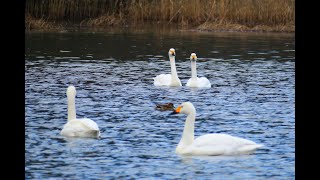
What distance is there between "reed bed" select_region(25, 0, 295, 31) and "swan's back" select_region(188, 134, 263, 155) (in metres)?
22.8

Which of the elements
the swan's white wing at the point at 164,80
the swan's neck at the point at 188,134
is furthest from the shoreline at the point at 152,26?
the swan's neck at the point at 188,134

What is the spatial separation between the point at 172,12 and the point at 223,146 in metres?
25.3

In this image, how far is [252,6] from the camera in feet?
117

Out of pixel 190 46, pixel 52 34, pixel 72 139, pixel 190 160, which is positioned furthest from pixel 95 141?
pixel 52 34

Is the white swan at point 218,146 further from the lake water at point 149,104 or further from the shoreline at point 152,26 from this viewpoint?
the shoreline at point 152,26

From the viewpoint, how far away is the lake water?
12.1 meters

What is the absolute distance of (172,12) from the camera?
3781 cm

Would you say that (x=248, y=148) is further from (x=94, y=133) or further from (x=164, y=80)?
(x=164, y=80)

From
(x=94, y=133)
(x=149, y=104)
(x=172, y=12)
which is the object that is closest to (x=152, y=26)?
(x=172, y=12)

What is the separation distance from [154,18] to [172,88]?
17.8 m

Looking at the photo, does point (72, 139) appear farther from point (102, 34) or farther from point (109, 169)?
point (102, 34)

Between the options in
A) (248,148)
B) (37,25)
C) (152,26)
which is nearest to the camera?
(248,148)

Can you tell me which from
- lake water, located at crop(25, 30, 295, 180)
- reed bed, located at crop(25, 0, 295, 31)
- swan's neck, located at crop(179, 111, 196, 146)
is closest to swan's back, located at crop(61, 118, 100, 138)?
lake water, located at crop(25, 30, 295, 180)
